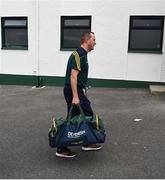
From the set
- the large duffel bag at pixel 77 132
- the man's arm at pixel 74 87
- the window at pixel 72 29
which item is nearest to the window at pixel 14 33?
the window at pixel 72 29

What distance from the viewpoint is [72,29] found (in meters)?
11.6

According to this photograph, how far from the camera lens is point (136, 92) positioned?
34.6 ft

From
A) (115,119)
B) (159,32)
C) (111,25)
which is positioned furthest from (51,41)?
(115,119)

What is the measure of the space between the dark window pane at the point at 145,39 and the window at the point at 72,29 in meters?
1.66

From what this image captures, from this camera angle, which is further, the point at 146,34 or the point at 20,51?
the point at 20,51

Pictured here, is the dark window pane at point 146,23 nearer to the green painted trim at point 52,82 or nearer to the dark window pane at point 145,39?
the dark window pane at point 145,39

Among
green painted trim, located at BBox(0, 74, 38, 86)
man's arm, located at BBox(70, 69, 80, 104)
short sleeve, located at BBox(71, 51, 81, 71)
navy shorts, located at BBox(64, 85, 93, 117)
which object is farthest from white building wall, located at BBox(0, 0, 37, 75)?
man's arm, located at BBox(70, 69, 80, 104)

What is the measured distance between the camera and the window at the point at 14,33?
39.7ft

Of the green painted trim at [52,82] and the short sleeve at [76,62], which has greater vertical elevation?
the short sleeve at [76,62]

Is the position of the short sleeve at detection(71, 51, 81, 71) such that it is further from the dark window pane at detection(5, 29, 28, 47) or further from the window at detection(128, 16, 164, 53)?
the dark window pane at detection(5, 29, 28, 47)

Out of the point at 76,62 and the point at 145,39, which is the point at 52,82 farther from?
the point at 76,62

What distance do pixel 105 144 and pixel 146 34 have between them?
638cm

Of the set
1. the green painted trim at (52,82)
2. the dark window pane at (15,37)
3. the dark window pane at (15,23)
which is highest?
the dark window pane at (15,23)

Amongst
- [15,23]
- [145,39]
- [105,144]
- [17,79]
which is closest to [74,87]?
[105,144]
